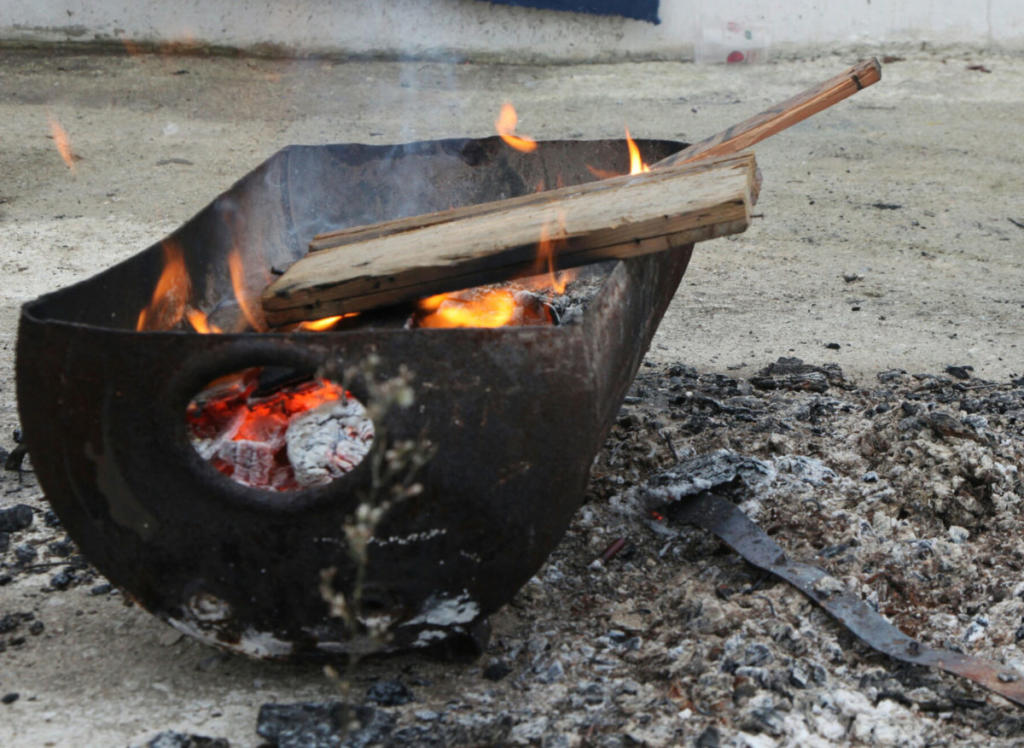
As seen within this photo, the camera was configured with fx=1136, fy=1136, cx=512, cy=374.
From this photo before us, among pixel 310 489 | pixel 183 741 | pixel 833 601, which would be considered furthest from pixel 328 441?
pixel 833 601

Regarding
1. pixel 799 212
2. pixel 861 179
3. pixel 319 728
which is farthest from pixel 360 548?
pixel 861 179

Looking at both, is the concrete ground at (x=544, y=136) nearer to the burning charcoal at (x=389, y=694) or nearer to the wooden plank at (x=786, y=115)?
the burning charcoal at (x=389, y=694)

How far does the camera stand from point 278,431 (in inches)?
112

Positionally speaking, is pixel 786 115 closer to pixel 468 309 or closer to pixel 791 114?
pixel 791 114

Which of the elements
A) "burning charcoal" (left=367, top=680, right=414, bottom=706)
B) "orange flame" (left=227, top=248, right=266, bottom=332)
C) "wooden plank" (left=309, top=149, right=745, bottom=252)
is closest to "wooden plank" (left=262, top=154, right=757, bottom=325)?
"wooden plank" (left=309, top=149, right=745, bottom=252)

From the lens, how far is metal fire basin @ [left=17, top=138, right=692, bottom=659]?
240cm

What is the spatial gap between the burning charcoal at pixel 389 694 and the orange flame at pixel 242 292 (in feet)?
3.84

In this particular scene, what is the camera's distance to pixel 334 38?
9.83 m

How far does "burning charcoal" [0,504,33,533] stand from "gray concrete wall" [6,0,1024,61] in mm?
6925

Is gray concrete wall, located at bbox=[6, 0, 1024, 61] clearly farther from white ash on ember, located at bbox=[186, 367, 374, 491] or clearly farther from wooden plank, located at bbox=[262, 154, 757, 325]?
white ash on ember, located at bbox=[186, 367, 374, 491]

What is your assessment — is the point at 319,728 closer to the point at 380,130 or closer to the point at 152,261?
the point at 152,261

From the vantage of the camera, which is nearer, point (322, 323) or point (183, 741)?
point (183, 741)

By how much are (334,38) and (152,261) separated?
7.10 meters

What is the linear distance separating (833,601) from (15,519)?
8.37ft
